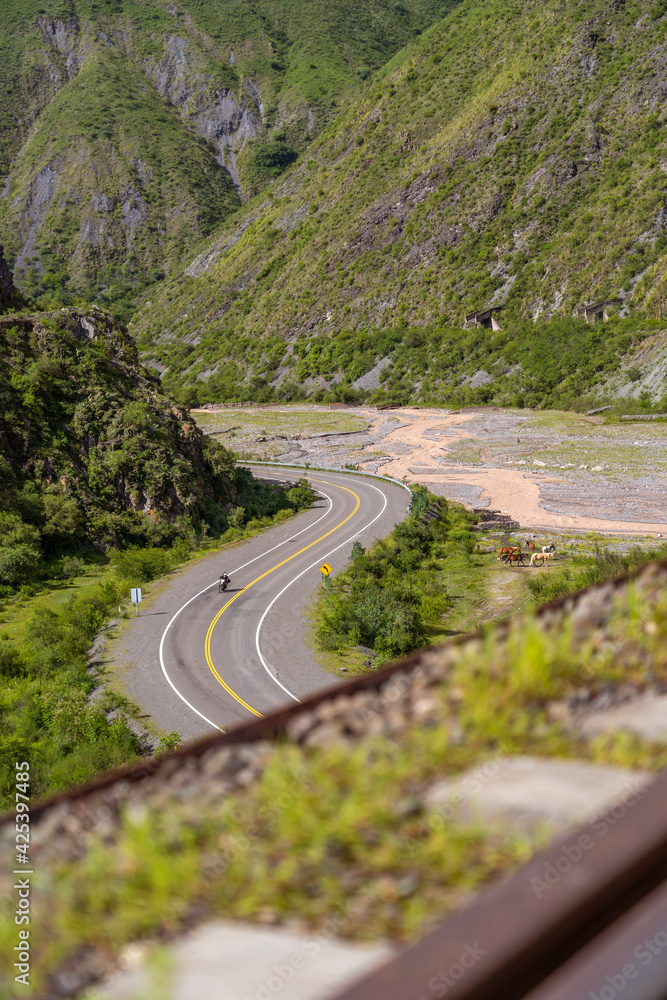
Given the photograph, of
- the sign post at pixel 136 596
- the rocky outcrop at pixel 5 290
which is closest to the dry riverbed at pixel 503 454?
the sign post at pixel 136 596

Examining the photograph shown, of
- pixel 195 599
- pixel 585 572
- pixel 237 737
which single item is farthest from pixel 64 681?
pixel 237 737

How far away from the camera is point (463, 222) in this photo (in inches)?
4126

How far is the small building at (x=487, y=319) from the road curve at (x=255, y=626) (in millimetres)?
58630

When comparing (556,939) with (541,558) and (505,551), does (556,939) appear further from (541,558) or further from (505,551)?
(505,551)

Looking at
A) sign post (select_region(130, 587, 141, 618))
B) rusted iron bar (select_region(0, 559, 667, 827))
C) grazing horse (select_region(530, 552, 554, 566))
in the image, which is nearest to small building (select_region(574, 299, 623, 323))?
grazing horse (select_region(530, 552, 554, 566))

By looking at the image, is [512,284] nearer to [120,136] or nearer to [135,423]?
[135,423]

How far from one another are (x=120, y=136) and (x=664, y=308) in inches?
6822

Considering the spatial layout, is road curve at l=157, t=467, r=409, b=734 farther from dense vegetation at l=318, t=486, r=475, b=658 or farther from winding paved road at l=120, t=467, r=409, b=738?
dense vegetation at l=318, t=486, r=475, b=658

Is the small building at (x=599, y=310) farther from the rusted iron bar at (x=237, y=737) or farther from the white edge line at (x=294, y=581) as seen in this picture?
the rusted iron bar at (x=237, y=737)

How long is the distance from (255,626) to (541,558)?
1256 centimetres

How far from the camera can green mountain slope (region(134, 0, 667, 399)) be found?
85312 millimetres

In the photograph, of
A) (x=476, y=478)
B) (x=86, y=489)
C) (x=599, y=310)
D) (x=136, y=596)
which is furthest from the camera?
(x=599, y=310)

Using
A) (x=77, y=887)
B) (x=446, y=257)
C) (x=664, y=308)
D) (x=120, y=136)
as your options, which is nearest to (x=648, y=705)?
(x=77, y=887)

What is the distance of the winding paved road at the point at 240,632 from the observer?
19.0m
